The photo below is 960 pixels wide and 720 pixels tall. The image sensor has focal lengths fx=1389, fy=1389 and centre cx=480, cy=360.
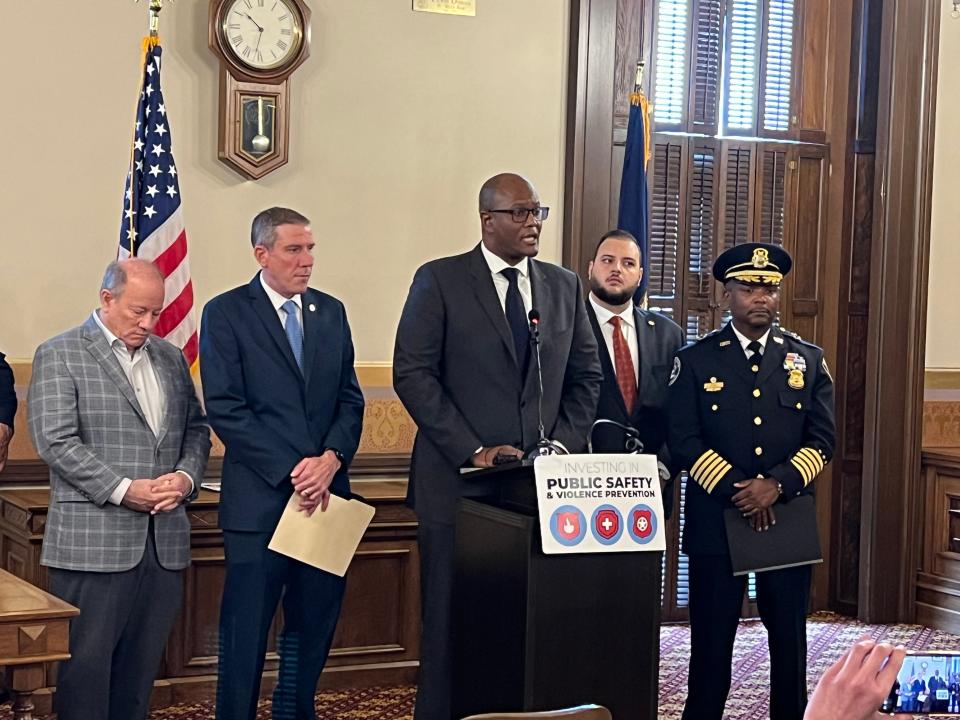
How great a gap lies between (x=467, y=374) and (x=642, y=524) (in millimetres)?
729

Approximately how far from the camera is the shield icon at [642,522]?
137 inches

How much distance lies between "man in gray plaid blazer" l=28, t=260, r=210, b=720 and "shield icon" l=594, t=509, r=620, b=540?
115cm

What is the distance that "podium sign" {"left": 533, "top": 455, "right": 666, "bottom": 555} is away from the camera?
133 inches

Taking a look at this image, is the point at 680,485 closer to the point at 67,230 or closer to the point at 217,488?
the point at 217,488

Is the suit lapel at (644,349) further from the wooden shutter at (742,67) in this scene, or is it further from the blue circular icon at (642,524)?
the wooden shutter at (742,67)

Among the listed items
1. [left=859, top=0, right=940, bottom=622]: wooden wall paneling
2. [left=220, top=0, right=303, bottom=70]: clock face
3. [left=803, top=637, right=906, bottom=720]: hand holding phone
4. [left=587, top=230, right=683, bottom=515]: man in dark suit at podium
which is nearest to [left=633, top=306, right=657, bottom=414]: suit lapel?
[left=587, top=230, right=683, bottom=515]: man in dark suit at podium

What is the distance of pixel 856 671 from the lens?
1508 mm

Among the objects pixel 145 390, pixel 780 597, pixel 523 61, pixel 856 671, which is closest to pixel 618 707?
pixel 780 597

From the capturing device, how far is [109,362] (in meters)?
3.73

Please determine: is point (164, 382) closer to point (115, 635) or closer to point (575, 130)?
point (115, 635)

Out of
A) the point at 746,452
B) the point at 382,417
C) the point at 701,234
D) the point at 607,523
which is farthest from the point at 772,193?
the point at 607,523

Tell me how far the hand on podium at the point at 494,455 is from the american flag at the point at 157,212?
4.99ft

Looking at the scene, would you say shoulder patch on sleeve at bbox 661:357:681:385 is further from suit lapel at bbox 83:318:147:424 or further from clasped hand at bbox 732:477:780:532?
suit lapel at bbox 83:318:147:424

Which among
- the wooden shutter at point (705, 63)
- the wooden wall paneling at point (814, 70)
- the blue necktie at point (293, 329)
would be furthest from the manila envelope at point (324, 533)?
the wooden wall paneling at point (814, 70)
